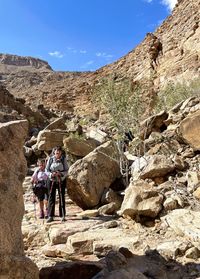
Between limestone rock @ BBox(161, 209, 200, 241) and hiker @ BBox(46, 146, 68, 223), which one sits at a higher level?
hiker @ BBox(46, 146, 68, 223)

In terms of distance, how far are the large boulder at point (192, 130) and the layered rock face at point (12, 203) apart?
5.67 m

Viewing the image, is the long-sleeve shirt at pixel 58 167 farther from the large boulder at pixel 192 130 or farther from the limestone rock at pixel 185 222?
the large boulder at pixel 192 130

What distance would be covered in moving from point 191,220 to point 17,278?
3.26m

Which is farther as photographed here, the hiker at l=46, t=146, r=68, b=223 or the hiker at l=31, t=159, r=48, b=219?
the hiker at l=31, t=159, r=48, b=219

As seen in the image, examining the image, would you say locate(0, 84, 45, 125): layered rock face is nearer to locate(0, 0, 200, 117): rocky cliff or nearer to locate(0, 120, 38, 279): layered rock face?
locate(0, 0, 200, 117): rocky cliff

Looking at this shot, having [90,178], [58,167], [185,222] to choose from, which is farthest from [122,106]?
[185,222]

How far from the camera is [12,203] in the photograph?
3914mm

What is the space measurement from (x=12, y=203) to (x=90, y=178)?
193 inches

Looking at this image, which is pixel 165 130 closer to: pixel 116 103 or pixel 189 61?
pixel 116 103

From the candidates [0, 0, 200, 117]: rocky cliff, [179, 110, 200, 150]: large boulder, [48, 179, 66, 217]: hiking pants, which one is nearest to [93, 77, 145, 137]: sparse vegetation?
[179, 110, 200, 150]: large boulder

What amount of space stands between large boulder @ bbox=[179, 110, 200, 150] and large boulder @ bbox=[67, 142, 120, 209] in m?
1.84

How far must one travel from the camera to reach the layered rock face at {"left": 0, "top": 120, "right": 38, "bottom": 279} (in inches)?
140

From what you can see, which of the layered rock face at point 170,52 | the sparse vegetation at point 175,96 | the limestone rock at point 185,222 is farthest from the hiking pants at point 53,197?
the layered rock face at point 170,52

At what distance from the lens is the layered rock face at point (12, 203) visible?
3.56 meters
